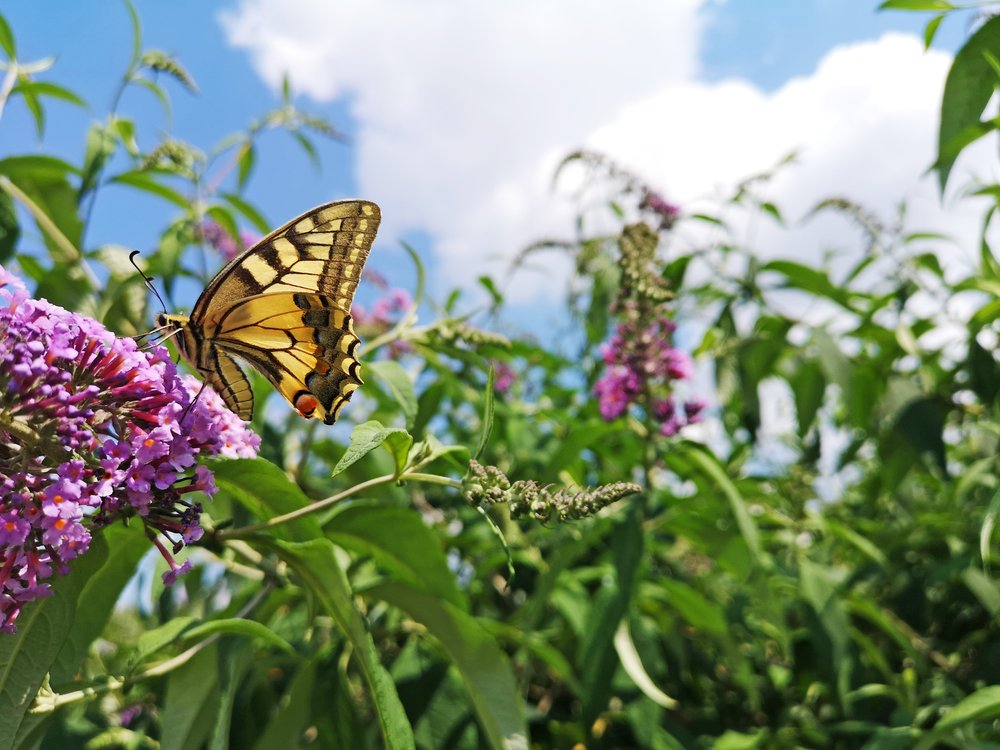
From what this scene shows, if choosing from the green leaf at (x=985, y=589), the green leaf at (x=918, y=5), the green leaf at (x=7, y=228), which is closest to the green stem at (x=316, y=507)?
the green leaf at (x=7, y=228)

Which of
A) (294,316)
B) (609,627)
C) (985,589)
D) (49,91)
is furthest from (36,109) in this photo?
(985,589)

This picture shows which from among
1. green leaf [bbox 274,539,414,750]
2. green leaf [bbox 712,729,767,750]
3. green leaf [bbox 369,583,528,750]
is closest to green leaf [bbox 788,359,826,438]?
green leaf [bbox 712,729,767,750]

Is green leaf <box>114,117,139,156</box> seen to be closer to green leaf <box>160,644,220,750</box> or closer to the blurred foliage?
the blurred foliage

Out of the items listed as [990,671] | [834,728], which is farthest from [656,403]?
[990,671]

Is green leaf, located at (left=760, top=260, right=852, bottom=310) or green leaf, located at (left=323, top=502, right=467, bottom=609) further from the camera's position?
green leaf, located at (left=760, top=260, right=852, bottom=310)

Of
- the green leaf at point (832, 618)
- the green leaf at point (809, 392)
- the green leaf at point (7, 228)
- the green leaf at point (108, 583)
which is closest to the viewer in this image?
the green leaf at point (108, 583)

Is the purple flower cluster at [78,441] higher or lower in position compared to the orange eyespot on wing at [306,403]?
lower

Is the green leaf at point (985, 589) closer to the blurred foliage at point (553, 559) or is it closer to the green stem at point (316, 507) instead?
the blurred foliage at point (553, 559)

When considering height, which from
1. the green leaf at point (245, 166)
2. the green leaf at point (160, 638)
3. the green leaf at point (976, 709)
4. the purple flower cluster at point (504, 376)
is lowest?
the green leaf at point (976, 709)
